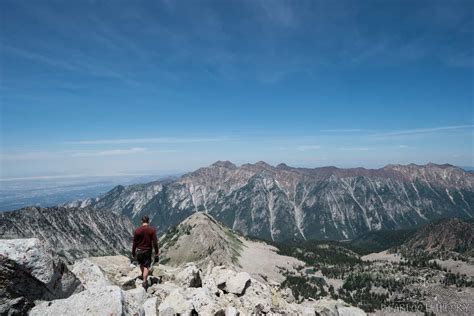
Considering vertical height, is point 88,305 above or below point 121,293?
below

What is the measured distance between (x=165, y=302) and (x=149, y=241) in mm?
6260

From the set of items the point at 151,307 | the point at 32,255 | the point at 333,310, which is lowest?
the point at 333,310

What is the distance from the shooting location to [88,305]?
1819 cm

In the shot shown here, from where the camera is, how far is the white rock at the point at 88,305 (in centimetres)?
1789

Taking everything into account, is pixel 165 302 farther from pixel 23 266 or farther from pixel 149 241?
pixel 23 266

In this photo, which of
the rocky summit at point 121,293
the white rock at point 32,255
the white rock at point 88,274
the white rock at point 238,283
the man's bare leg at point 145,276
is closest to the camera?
the rocky summit at point 121,293

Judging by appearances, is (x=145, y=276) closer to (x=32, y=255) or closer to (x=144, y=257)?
(x=144, y=257)

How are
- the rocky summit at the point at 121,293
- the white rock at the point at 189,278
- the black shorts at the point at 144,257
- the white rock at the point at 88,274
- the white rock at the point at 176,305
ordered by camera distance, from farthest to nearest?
the white rock at the point at 189,278 < the black shorts at the point at 144,257 < the white rock at the point at 88,274 < the white rock at the point at 176,305 < the rocky summit at the point at 121,293


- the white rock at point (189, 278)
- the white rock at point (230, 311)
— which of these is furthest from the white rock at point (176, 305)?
the white rock at point (189, 278)

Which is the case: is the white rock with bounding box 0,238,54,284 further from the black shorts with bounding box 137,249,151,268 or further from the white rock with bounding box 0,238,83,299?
the black shorts with bounding box 137,249,151,268

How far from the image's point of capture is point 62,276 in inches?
840

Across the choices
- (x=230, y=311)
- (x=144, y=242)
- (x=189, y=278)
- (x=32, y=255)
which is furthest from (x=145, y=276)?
(x=32, y=255)

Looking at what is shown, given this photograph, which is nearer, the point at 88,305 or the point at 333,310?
the point at 88,305

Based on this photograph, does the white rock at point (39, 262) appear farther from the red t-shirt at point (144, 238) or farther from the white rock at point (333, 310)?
the white rock at point (333, 310)
